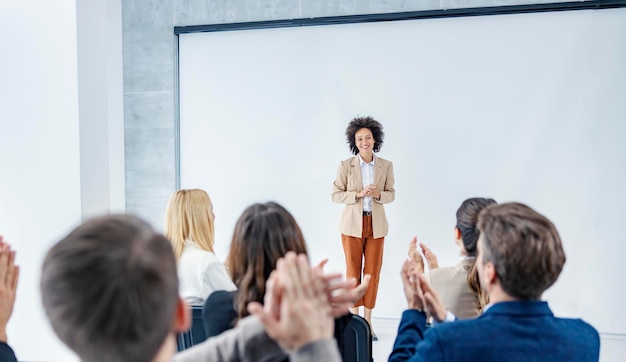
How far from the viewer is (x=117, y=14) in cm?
227

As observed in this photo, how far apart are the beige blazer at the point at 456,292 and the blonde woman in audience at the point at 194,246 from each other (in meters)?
0.72

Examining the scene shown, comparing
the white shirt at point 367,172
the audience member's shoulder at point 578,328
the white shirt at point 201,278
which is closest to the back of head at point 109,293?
the audience member's shoulder at point 578,328

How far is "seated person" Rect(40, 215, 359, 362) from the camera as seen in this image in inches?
21.2

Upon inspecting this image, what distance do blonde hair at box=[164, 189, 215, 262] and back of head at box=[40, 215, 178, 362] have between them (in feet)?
4.27

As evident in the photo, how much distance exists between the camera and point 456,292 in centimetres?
164

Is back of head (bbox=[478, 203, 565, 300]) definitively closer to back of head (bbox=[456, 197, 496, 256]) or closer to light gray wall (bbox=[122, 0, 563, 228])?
back of head (bbox=[456, 197, 496, 256])

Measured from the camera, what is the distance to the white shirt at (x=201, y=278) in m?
1.65

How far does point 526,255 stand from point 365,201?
246cm

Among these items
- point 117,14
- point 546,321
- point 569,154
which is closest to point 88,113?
point 117,14

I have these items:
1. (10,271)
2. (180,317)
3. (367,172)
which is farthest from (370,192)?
(180,317)

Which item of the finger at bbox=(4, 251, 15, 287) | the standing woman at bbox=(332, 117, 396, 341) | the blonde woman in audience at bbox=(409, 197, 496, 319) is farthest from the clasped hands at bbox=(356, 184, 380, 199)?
the finger at bbox=(4, 251, 15, 287)

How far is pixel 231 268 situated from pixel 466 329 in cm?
63

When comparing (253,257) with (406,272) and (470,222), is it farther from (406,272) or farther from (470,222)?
(470,222)

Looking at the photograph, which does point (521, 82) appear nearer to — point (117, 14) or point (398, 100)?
point (398, 100)
